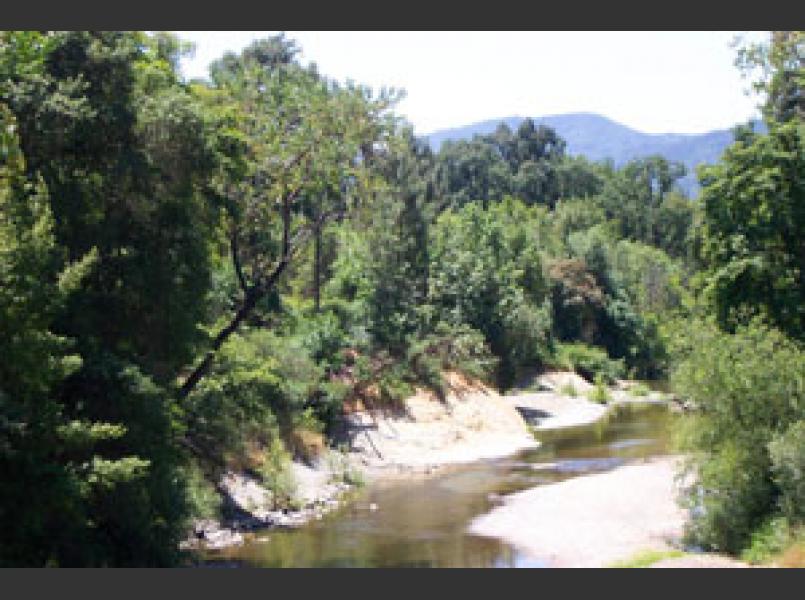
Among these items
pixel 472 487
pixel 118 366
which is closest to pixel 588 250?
pixel 472 487

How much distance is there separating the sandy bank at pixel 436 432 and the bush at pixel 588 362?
17.7m

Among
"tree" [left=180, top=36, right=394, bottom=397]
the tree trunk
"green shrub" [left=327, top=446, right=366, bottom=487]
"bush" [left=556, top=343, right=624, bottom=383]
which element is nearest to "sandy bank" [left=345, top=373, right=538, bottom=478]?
"green shrub" [left=327, top=446, right=366, bottom=487]

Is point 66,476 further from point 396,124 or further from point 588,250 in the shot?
point 588,250

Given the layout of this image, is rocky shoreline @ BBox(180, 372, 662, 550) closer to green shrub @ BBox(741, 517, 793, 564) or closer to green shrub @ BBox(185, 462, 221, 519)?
green shrub @ BBox(185, 462, 221, 519)

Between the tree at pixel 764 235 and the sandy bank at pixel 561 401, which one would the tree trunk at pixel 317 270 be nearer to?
the sandy bank at pixel 561 401

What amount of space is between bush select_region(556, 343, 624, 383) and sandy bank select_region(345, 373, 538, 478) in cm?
1766

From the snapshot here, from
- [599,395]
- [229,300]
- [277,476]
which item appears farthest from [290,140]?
[599,395]

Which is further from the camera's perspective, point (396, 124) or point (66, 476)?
point (396, 124)

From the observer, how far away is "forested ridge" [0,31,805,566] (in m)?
17.0

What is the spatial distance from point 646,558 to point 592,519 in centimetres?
632

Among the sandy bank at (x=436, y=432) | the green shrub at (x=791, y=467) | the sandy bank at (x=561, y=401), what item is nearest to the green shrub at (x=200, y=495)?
the sandy bank at (x=436, y=432)

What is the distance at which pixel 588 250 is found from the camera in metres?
73.4

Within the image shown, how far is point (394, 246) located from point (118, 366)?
29.4 metres

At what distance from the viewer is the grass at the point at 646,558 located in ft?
68.9
